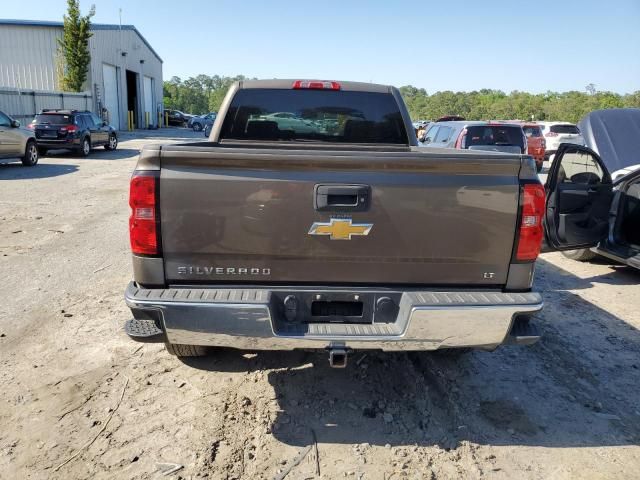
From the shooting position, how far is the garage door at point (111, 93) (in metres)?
33.9

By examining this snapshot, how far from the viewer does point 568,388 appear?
3.66 m

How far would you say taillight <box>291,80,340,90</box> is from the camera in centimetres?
452

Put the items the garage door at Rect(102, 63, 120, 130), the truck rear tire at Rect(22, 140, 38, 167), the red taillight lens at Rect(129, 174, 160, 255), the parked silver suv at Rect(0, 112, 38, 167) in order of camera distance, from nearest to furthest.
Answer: the red taillight lens at Rect(129, 174, 160, 255) < the parked silver suv at Rect(0, 112, 38, 167) < the truck rear tire at Rect(22, 140, 38, 167) < the garage door at Rect(102, 63, 120, 130)

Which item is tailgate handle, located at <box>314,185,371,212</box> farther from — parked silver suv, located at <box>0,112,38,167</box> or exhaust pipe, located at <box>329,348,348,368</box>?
parked silver suv, located at <box>0,112,38,167</box>

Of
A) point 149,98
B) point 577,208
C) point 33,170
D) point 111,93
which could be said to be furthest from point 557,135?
point 149,98

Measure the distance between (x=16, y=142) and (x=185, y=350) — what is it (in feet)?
45.7

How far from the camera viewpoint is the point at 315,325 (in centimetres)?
286

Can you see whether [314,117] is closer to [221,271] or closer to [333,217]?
[333,217]

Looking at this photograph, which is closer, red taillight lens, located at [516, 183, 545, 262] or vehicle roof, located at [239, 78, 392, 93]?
red taillight lens, located at [516, 183, 545, 262]

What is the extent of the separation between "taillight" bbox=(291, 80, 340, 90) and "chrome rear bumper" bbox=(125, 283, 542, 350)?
7.74ft

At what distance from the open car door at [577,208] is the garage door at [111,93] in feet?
110

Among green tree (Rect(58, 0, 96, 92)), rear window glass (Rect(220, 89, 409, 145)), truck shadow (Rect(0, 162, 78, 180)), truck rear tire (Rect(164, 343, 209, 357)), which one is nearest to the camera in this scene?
truck rear tire (Rect(164, 343, 209, 357))

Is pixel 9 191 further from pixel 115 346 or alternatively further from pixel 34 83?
pixel 34 83

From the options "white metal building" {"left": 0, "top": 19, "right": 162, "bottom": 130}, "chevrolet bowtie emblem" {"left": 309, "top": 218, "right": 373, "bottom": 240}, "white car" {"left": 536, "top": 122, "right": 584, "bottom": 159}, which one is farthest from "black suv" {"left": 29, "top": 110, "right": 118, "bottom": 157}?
"white car" {"left": 536, "top": 122, "right": 584, "bottom": 159}
